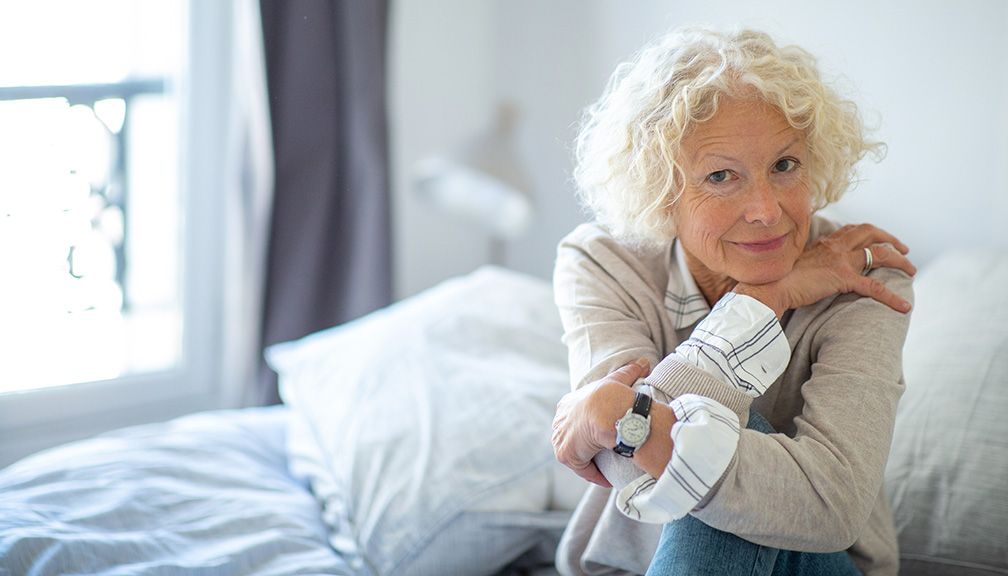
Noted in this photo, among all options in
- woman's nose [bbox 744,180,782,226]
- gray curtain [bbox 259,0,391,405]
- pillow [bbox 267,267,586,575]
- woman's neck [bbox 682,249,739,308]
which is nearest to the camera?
woman's nose [bbox 744,180,782,226]

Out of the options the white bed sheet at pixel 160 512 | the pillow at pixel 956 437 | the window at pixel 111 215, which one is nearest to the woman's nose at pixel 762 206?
the pillow at pixel 956 437

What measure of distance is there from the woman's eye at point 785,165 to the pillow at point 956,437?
0.53 meters

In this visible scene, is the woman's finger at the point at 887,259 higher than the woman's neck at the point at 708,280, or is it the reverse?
the woman's finger at the point at 887,259

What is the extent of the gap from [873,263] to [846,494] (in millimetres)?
299

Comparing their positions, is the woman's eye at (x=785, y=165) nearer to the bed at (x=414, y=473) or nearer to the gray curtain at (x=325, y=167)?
the bed at (x=414, y=473)

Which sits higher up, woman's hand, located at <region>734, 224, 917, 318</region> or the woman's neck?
woman's hand, located at <region>734, 224, 917, 318</region>

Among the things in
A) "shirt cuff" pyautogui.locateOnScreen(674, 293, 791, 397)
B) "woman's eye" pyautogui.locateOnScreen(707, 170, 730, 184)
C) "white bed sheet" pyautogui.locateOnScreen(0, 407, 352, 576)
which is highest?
"woman's eye" pyautogui.locateOnScreen(707, 170, 730, 184)

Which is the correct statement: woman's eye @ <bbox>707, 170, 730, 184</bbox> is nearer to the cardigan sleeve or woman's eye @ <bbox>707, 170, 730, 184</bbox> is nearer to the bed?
the cardigan sleeve

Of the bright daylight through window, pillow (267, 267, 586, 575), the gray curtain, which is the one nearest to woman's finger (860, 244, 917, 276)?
pillow (267, 267, 586, 575)

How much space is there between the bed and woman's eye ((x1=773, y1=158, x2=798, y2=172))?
1.75 feet

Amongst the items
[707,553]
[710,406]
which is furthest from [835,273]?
[707,553]

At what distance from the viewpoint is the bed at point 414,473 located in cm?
114

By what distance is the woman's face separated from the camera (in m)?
0.90

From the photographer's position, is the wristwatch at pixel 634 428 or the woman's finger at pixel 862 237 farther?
the woman's finger at pixel 862 237
